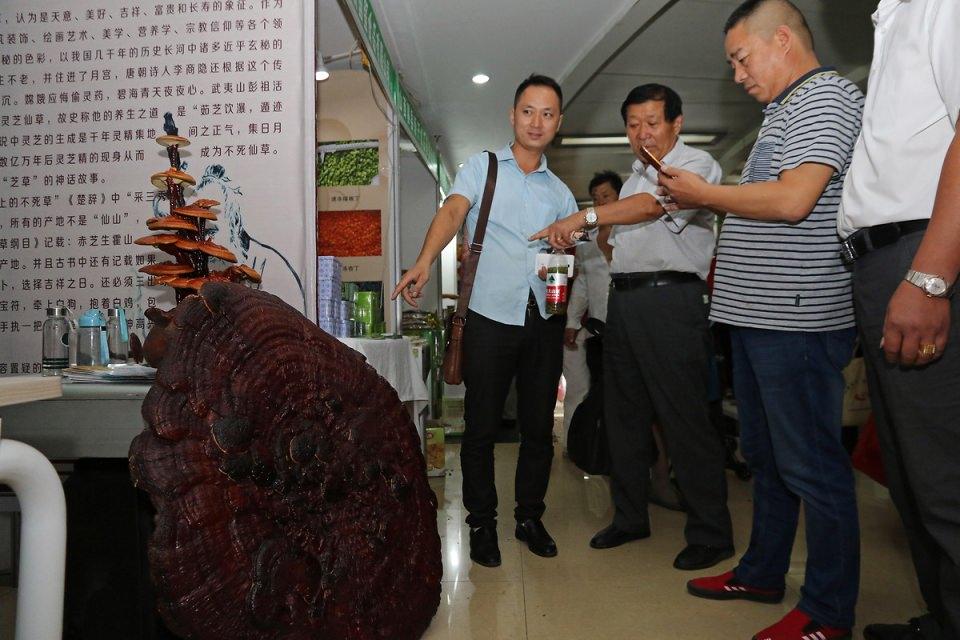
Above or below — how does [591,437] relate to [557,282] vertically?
below

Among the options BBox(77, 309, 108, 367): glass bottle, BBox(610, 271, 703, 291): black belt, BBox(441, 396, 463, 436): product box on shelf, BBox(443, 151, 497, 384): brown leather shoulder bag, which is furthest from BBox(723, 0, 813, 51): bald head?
BBox(441, 396, 463, 436): product box on shelf

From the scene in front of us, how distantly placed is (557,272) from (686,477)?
0.72m

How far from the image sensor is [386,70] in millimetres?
3381

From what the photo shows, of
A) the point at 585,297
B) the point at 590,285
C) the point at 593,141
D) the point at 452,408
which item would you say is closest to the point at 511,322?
the point at 590,285

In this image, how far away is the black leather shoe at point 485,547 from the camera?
180 centimetres

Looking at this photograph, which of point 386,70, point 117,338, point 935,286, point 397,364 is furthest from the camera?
point 386,70

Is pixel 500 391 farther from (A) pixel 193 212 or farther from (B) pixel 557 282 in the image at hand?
(A) pixel 193 212

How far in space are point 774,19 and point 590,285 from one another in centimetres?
168

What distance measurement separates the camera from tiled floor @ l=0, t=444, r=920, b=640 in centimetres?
143

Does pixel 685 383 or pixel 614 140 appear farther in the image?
pixel 614 140

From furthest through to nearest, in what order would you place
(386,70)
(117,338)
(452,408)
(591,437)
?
(452,408) < (386,70) < (591,437) < (117,338)

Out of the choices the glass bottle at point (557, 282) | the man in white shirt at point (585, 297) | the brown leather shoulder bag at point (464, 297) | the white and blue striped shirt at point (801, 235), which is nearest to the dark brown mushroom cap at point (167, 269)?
the brown leather shoulder bag at point (464, 297)

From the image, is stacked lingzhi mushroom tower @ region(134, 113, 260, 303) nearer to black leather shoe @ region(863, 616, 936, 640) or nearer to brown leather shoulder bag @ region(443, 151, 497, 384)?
brown leather shoulder bag @ region(443, 151, 497, 384)

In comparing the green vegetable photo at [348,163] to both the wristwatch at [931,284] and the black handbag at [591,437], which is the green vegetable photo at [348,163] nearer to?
the black handbag at [591,437]
